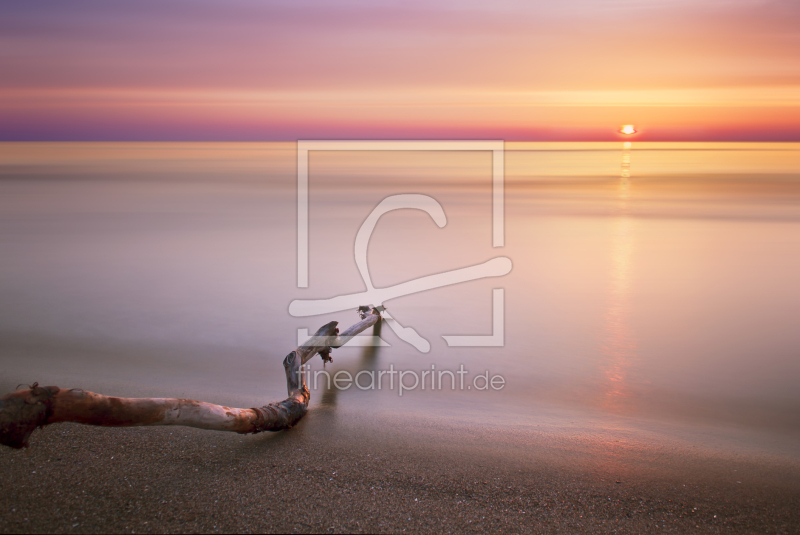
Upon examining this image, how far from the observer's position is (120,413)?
2.79 meters

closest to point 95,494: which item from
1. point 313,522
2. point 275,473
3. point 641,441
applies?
point 275,473

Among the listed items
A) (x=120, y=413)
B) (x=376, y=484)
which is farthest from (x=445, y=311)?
(x=120, y=413)

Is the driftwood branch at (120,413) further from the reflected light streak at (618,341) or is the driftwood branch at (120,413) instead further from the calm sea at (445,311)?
the reflected light streak at (618,341)

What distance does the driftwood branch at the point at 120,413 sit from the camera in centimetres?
254

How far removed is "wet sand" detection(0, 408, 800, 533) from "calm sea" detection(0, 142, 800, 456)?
67cm

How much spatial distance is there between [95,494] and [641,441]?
130 inches

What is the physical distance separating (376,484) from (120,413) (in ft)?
4.29

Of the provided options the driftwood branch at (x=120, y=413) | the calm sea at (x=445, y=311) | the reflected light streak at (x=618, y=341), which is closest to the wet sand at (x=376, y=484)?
the driftwood branch at (x=120, y=413)

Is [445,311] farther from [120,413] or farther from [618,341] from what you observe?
[120,413]

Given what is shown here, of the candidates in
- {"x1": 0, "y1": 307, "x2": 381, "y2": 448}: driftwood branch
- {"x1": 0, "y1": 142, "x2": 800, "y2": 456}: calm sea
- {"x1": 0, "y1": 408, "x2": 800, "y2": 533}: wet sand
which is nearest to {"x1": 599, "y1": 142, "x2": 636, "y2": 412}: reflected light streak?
{"x1": 0, "y1": 142, "x2": 800, "y2": 456}: calm sea

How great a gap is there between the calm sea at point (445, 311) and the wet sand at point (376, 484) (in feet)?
2.21

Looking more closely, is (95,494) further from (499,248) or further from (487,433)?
(499,248)

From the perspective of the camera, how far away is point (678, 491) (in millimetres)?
3227

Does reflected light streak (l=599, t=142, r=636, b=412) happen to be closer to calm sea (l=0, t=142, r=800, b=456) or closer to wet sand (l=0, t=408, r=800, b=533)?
calm sea (l=0, t=142, r=800, b=456)
